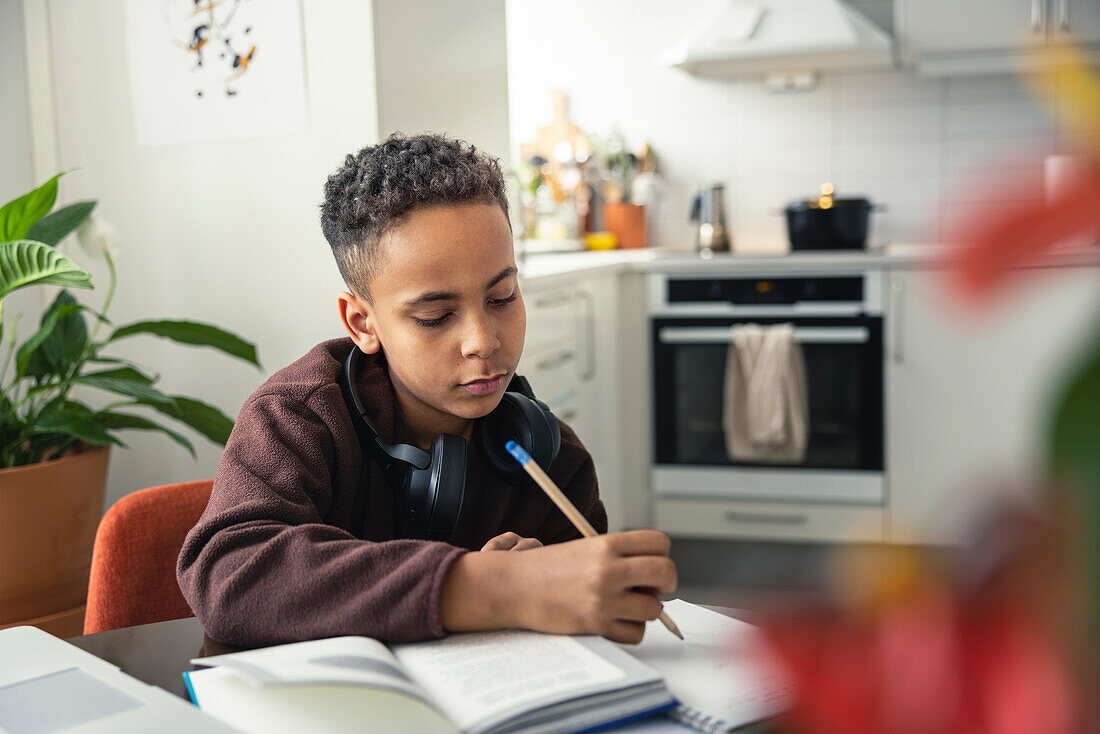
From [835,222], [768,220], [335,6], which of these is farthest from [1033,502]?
[768,220]

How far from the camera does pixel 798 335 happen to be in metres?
3.06

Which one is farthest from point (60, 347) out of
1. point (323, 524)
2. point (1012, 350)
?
point (1012, 350)

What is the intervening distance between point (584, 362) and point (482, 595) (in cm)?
228

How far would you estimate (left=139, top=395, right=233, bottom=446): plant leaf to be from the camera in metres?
1.79

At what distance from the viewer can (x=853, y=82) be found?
354 centimetres

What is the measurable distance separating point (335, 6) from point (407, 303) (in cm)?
117

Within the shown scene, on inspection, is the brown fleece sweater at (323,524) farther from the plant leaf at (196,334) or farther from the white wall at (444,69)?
the white wall at (444,69)

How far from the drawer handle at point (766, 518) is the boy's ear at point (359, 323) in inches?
90.8

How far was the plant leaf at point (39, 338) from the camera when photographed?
1692mm

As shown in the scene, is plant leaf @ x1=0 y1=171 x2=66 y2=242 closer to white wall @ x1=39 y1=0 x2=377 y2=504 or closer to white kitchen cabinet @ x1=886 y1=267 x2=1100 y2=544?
white wall @ x1=39 y1=0 x2=377 y2=504

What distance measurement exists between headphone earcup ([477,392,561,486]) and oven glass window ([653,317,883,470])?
217 centimetres

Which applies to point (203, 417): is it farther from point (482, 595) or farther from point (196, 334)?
point (482, 595)

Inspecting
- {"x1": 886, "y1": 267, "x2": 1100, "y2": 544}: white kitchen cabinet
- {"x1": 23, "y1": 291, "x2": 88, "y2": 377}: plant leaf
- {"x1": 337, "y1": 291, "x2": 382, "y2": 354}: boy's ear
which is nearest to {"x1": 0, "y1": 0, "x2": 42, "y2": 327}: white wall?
{"x1": 23, "y1": 291, "x2": 88, "y2": 377}: plant leaf

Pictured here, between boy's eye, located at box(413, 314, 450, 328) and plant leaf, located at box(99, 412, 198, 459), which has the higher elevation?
boy's eye, located at box(413, 314, 450, 328)
